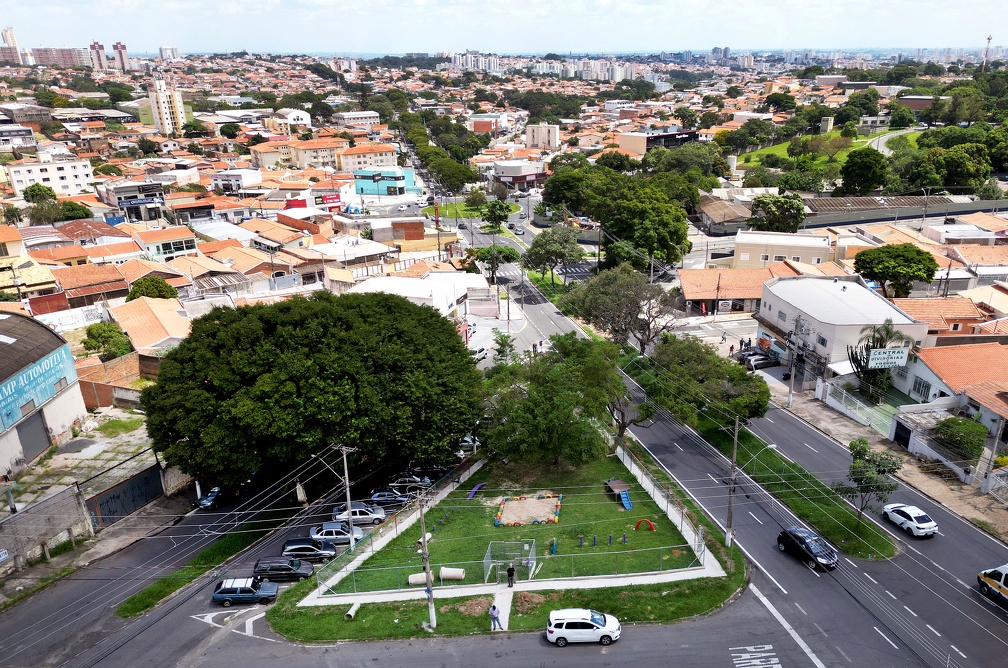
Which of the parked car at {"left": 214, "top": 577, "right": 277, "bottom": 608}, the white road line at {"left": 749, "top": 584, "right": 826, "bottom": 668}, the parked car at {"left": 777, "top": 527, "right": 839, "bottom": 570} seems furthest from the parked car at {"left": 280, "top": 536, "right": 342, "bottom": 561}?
the parked car at {"left": 777, "top": 527, "right": 839, "bottom": 570}

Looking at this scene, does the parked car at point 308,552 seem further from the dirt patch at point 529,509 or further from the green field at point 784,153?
the green field at point 784,153

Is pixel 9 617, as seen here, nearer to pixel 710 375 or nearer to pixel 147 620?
pixel 147 620

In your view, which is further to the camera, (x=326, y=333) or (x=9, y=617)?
(x=326, y=333)

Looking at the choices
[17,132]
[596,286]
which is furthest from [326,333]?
[17,132]

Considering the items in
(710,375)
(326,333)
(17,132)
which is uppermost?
(17,132)

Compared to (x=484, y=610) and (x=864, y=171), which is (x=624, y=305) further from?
(x=864, y=171)

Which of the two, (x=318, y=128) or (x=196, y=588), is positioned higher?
(x=318, y=128)

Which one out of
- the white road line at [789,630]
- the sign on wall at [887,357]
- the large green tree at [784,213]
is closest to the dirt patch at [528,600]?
the white road line at [789,630]
